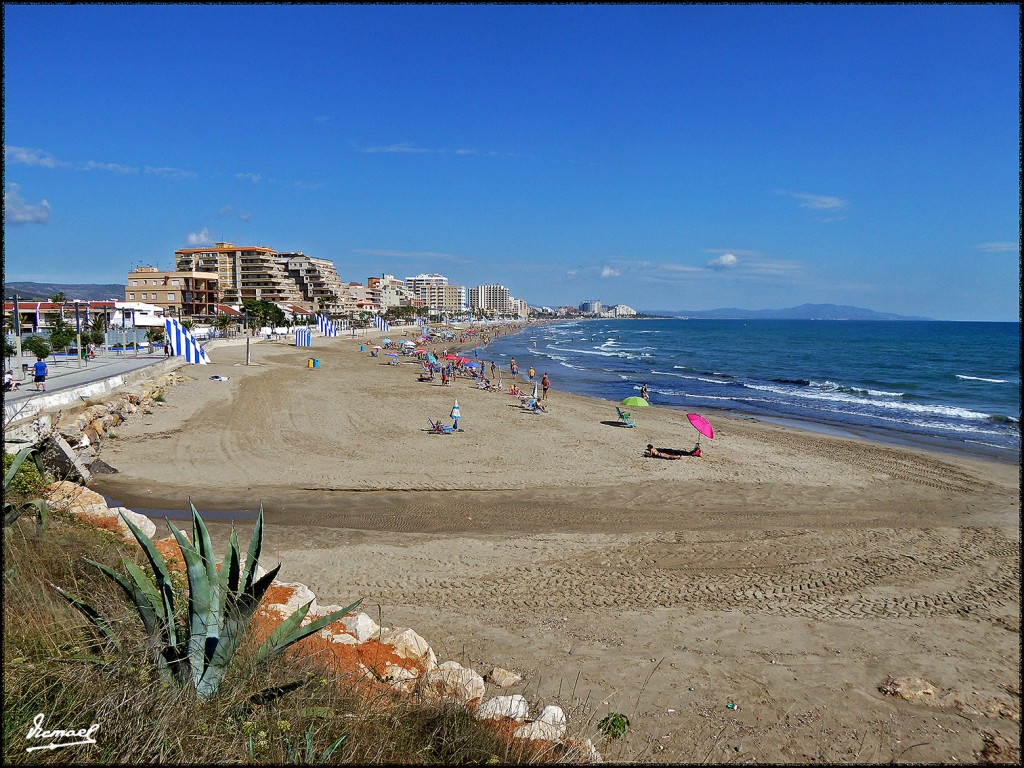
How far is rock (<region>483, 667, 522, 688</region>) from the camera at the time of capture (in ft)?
18.2

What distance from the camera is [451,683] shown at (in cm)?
490

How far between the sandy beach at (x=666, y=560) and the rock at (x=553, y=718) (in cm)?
47

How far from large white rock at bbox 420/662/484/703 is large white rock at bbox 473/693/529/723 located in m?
0.10

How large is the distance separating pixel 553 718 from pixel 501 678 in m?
1.10

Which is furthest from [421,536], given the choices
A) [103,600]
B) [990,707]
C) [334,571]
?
[990,707]

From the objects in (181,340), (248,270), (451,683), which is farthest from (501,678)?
(248,270)

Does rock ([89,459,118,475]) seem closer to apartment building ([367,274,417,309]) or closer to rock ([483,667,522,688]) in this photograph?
rock ([483,667,522,688])

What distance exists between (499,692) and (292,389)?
74.3 feet

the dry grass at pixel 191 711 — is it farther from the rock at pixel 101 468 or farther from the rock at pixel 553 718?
the rock at pixel 101 468

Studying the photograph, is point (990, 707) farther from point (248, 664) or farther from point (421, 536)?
point (421, 536)

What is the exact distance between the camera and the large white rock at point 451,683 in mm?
4535

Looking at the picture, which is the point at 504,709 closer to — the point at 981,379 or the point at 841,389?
the point at 841,389

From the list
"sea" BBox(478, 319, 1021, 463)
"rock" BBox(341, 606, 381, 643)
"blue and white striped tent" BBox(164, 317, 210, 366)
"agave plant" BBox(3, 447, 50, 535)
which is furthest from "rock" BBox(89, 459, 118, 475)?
"sea" BBox(478, 319, 1021, 463)

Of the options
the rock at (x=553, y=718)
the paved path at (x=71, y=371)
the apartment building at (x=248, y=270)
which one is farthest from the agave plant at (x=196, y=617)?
the apartment building at (x=248, y=270)
